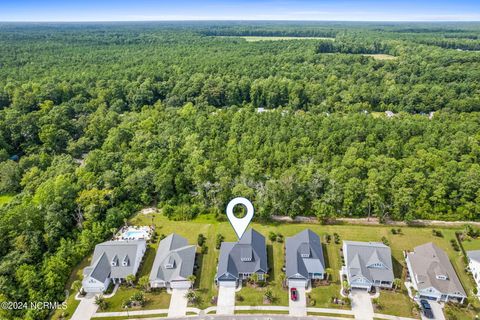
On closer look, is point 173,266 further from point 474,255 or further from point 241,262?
point 474,255

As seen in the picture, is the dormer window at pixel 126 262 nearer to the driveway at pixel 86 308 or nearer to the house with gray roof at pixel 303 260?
the driveway at pixel 86 308

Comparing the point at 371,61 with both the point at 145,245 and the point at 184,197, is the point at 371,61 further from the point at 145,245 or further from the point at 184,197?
the point at 145,245

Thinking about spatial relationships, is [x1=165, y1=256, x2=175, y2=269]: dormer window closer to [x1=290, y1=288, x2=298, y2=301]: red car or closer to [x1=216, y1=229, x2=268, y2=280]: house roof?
[x1=216, y1=229, x2=268, y2=280]: house roof

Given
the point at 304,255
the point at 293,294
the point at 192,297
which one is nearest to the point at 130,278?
the point at 192,297

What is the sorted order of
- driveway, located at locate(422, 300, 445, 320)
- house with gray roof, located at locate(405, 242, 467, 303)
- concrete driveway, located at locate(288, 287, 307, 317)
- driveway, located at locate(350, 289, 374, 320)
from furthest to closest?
1. house with gray roof, located at locate(405, 242, 467, 303)
2. concrete driveway, located at locate(288, 287, 307, 317)
3. driveway, located at locate(350, 289, 374, 320)
4. driveway, located at locate(422, 300, 445, 320)

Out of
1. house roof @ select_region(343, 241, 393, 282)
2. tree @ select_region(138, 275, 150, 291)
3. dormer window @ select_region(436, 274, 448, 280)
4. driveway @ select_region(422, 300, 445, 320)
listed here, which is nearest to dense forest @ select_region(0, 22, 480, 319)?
tree @ select_region(138, 275, 150, 291)
